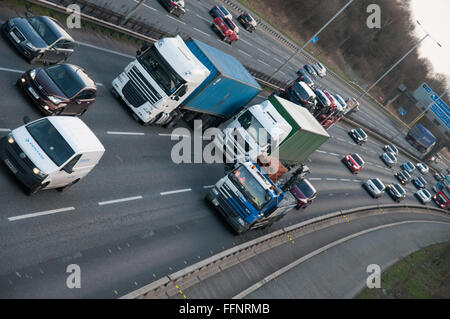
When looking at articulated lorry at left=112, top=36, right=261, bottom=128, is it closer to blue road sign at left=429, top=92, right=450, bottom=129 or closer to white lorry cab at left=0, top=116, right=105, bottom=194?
white lorry cab at left=0, top=116, right=105, bottom=194

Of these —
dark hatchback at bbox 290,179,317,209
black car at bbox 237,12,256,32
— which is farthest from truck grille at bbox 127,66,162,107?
black car at bbox 237,12,256,32

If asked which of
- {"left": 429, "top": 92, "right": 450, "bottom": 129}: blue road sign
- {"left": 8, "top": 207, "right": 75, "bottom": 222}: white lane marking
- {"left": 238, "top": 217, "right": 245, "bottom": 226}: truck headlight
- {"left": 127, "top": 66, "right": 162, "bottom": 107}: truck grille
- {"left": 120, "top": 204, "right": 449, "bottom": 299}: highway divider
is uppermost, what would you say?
{"left": 429, "top": 92, "right": 450, "bottom": 129}: blue road sign

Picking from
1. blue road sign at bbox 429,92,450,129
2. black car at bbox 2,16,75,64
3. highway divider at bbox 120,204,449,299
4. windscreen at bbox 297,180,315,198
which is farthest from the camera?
blue road sign at bbox 429,92,450,129

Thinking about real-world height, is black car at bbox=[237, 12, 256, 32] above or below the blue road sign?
below

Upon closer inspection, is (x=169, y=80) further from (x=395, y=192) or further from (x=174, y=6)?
(x=395, y=192)

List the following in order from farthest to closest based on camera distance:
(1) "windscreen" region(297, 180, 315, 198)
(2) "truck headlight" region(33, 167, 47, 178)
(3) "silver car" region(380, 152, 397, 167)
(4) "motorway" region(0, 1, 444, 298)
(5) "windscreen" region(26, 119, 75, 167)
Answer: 1. (3) "silver car" region(380, 152, 397, 167)
2. (1) "windscreen" region(297, 180, 315, 198)
3. (5) "windscreen" region(26, 119, 75, 167)
4. (2) "truck headlight" region(33, 167, 47, 178)
5. (4) "motorway" region(0, 1, 444, 298)
